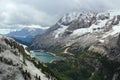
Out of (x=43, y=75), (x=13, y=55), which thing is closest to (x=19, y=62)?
(x=13, y=55)

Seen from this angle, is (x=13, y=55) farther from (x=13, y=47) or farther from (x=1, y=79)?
(x=1, y=79)

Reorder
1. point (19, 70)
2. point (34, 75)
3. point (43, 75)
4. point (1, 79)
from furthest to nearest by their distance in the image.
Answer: point (43, 75) → point (34, 75) → point (19, 70) → point (1, 79)

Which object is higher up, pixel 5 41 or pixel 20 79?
pixel 5 41

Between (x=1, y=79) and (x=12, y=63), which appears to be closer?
(x=1, y=79)

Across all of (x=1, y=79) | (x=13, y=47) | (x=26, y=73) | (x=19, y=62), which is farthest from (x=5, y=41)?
(x=1, y=79)

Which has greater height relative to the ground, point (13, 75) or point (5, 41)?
point (5, 41)

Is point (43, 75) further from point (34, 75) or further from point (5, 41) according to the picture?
point (5, 41)

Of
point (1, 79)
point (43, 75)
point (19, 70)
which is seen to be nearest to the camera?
point (1, 79)

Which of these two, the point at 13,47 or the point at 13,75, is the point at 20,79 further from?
the point at 13,47

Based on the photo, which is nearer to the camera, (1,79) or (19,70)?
(1,79)
